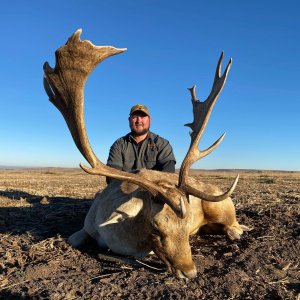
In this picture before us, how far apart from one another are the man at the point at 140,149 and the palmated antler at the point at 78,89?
3.47 m

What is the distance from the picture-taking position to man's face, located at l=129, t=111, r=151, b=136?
8.66m

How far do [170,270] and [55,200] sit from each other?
7.01m

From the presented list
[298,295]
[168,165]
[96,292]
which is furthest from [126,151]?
[298,295]

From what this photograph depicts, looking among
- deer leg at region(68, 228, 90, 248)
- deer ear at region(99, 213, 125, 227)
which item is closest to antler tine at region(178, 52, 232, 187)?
deer ear at region(99, 213, 125, 227)

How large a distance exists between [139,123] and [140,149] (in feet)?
1.77

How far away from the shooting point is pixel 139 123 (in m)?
8.66

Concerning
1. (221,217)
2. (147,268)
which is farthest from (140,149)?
(147,268)

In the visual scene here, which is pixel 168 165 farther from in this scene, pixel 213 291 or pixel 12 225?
pixel 213 291

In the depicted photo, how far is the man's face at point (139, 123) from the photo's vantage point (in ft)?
28.4

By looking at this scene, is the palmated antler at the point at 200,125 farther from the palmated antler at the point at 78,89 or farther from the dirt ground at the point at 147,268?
the dirt ground at the point at 147,268

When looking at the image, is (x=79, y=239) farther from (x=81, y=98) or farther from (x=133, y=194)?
(x=81, y=98)

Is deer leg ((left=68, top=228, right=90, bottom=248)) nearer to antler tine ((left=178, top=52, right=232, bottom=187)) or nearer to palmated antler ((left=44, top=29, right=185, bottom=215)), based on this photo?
palmated antler ((left=44, top=29, right=185, bottom=215))

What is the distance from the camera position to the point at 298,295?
387cm

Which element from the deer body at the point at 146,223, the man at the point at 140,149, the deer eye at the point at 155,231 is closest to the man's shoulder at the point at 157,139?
Result: the man at the point at 140,149
